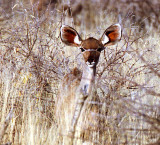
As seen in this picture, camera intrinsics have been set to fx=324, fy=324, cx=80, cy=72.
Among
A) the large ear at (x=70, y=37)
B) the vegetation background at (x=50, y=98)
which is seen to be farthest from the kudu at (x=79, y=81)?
the vegetation background at (x=50, y=98)

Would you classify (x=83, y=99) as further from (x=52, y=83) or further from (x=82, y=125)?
(x=52, y=83)

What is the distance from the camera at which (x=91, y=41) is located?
416 cm

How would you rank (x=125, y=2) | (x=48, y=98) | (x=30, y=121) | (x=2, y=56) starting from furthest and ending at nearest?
(x=125, y=2) → (x=2, y=56) → (x=48, y=98) → (x=30, y=121)

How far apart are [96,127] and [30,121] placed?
88 cm

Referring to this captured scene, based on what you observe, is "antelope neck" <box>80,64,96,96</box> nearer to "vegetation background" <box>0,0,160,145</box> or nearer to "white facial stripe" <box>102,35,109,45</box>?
"vegetation background" <box>0,0,160,145</box>

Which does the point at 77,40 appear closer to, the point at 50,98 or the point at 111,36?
the point at 111,36

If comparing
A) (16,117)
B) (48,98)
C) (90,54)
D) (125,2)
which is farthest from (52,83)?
(125,2)

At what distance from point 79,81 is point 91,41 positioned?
0.57m

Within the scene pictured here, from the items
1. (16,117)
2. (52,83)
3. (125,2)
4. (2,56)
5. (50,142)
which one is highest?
(125,2)

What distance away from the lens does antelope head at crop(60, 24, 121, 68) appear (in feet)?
13.3

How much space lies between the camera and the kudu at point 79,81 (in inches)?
152

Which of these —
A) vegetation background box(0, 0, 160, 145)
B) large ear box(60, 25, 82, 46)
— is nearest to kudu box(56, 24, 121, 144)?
large ear box(60, 25, 82, 46)

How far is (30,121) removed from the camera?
13.6 feet

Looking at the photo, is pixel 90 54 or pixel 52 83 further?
pixel 52 83
